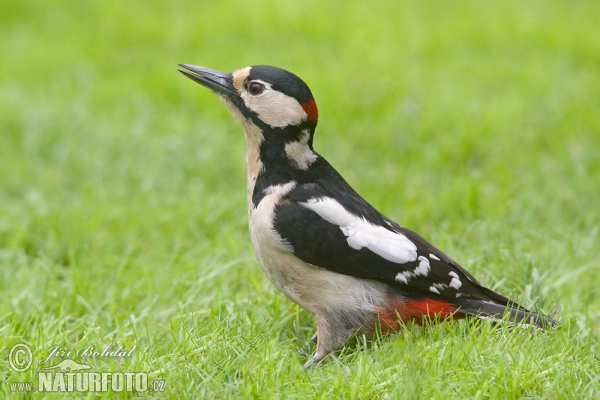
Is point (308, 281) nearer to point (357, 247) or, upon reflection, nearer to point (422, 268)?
point (357, 247)

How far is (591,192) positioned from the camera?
5.75 meters

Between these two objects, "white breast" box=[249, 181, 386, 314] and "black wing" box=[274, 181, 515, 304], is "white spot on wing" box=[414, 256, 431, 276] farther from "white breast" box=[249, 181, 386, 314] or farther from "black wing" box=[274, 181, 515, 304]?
"white breast" box=[249, 181, 386, 314]

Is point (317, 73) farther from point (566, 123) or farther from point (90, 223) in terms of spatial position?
point (90, 223)

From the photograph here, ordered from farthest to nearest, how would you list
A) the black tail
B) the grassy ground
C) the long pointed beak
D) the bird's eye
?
1. the long pointed beak
2. the bird's eye
3. the black tail
4. the grassy ground

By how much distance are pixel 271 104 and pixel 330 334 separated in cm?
113

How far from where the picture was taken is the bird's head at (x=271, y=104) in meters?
3.82

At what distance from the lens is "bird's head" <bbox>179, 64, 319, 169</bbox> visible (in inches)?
150

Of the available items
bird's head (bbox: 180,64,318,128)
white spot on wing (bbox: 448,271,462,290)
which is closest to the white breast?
white spot on wing (bbox: 448,271,462,290)

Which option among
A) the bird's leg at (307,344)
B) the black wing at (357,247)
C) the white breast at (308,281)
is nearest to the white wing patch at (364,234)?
the black wing at (357,247)

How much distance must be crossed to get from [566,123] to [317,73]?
93.0 inches

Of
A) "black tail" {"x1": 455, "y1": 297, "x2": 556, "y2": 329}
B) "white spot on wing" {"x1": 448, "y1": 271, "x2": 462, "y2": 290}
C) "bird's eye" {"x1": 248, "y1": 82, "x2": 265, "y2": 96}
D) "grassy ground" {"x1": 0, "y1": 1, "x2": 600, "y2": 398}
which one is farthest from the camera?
"bird's eye" {"x1": 248, "y1": 82, "x2": 265, "y2": 96}

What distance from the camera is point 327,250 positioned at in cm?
365

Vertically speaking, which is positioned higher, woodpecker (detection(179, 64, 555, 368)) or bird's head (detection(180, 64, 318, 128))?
bird's head (detection(180, 64, 318, 128))

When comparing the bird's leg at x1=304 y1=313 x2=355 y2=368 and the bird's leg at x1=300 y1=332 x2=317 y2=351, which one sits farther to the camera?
the bird's leg at x1=300 y1=332 x2=317 y2=351
